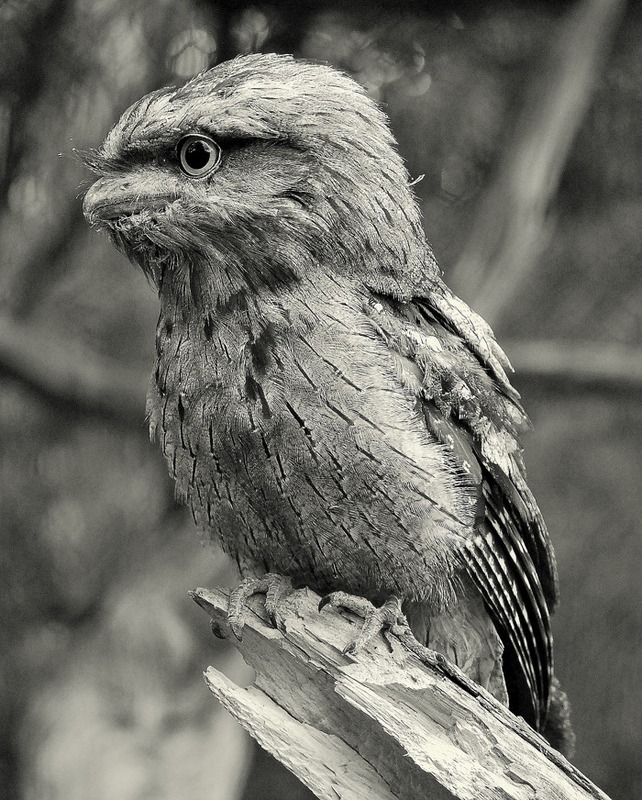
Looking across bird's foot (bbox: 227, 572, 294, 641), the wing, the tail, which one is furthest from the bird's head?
the tail

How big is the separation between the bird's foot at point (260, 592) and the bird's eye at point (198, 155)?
0.81 meters

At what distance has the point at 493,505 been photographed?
173cm

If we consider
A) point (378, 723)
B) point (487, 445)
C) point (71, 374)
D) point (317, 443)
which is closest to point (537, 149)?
point (71, 374)

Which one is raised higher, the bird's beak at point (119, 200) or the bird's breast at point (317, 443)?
the bird's beak at point (119, 200)

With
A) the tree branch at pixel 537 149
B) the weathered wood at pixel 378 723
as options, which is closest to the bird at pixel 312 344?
the weathered wood at pixel 378 723

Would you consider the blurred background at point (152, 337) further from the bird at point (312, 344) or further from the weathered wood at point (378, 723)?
the weathered wood at point (378, 723)

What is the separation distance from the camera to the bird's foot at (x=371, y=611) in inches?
63.8

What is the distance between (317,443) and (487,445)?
1.24 feet

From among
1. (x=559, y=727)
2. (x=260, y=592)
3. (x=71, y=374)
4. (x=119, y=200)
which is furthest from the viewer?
(x=71, y=374)

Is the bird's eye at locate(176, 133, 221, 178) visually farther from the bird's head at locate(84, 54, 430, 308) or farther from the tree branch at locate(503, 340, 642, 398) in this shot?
the tree branch at locate(503, 340, 642, 398)

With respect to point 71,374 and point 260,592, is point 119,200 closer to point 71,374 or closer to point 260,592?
point 260,592

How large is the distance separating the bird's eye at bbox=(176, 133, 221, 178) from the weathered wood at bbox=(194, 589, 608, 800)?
828mm

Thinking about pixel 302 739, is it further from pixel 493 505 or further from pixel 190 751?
pixel 190 751

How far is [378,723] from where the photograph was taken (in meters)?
1.42
